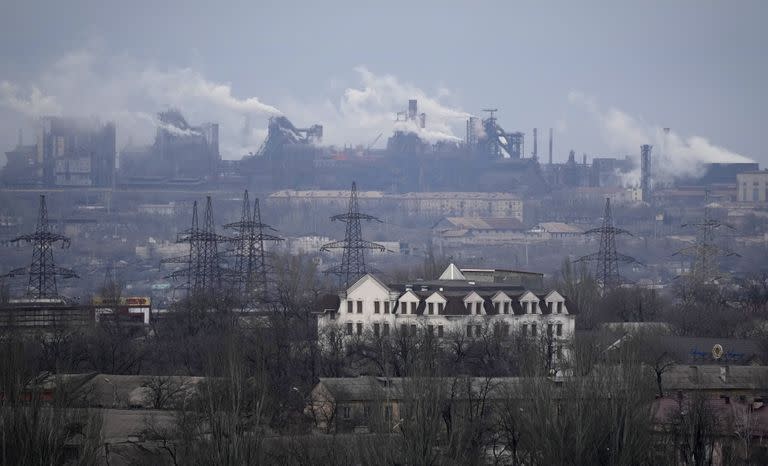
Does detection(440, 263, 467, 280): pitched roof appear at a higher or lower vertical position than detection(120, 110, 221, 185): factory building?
lower

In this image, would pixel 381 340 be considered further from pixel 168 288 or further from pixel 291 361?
pixel 168 288

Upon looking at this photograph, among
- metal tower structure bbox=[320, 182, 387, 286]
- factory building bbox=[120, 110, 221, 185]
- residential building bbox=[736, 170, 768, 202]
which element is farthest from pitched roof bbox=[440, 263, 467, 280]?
factory building bbox=[120, 110, 221, 185]

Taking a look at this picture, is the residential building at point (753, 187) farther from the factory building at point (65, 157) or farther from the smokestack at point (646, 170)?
the factory building at point (65, 157)

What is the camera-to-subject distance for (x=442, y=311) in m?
37.9

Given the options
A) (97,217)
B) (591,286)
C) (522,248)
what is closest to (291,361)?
(591,286)

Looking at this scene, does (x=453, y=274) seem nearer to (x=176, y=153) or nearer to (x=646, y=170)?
(x=646, y=170)

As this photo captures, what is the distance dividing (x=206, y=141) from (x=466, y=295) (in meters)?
Answer: 119

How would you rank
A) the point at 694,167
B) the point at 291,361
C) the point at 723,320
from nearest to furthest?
the point at 291,361 → the point at 723,320 → the point at 694,167

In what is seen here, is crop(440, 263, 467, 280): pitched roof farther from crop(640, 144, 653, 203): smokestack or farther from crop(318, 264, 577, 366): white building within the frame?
crop(640, 144, 653, 203): smokestack

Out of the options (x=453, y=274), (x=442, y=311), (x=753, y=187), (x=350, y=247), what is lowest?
(x=442, y=311)

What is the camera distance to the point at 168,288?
235ft

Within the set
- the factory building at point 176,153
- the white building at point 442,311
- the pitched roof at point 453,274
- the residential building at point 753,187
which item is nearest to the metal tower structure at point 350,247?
the pitched roof at point 453,274

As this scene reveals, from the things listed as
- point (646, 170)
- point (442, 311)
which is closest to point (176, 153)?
point (646, 170)

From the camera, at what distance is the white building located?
37312 millimetres
